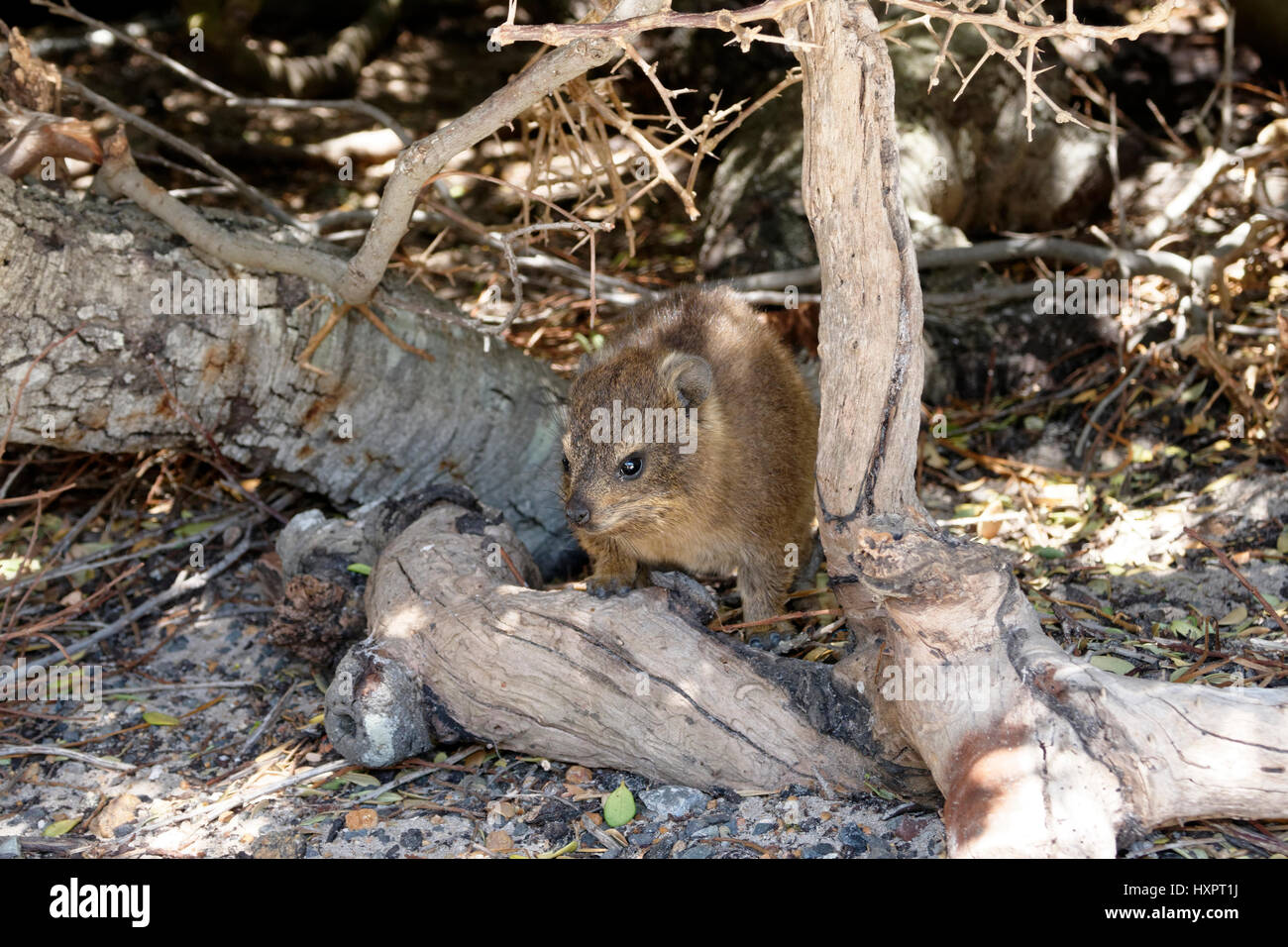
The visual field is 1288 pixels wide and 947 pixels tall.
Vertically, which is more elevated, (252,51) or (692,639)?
(252,51)

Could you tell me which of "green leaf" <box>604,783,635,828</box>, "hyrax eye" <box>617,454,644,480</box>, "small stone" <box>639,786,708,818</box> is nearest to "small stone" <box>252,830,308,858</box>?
"green leaf" <box>604,783,635,828</box>

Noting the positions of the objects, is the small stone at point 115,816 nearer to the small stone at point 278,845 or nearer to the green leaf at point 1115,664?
the small stone at point 278,845

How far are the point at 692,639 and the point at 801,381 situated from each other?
1776mm

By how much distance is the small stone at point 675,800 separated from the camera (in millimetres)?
3521

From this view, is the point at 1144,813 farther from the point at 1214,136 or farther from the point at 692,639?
the point at 1214,136

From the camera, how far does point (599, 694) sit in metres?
3.70

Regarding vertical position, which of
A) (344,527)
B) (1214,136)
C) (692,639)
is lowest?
(692,639)

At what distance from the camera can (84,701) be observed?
4.44 meters

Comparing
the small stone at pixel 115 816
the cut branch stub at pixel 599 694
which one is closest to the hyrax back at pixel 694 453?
the cut branch stub at pixel 599 694

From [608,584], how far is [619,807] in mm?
1049

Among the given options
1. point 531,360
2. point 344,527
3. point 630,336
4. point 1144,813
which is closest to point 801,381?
point 630,336

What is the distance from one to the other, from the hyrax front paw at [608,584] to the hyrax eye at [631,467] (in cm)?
42

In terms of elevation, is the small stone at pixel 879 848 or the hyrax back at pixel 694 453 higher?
the hyrax back at pixel 694 453

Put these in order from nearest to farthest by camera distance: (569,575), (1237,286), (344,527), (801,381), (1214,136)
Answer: (344,527)
(801,381)
(569,575)
(1237,286)
(1214,136)
